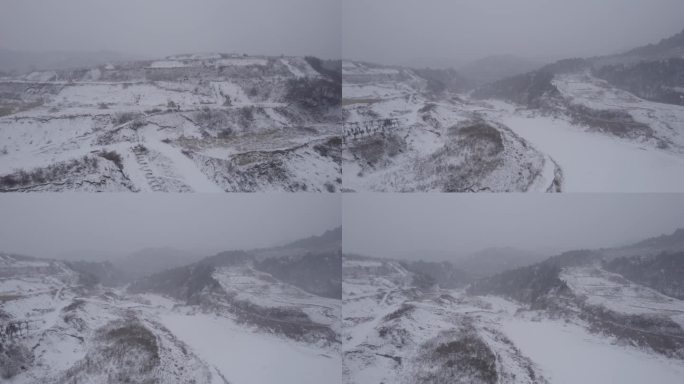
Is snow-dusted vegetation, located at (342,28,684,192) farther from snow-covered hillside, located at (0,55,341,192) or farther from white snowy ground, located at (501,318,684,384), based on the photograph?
white snowy ground, located at (501,318,684,384)

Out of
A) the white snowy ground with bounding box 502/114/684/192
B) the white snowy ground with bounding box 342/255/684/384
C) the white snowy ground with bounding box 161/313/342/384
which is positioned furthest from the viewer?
the white snowy ground with bounding box 161/313/342/384

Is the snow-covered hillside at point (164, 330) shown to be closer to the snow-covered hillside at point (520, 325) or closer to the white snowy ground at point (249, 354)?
the white snowy ground at point (249, 354)

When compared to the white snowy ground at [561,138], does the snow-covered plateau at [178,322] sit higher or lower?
lower

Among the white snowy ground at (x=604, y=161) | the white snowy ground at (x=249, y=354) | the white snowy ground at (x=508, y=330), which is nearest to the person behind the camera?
the white snowy ground at (x=604, y=161)

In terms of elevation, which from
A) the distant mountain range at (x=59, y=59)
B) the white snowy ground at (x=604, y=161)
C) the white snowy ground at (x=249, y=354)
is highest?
the distant mountain range at (x=59, y=59)

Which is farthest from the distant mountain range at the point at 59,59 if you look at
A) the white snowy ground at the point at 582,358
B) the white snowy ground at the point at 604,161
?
the white snowy ground at the point at 582,358

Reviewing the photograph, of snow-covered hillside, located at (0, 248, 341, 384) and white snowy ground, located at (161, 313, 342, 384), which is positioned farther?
white snowy ground, located at (161, 313, 342, 384)

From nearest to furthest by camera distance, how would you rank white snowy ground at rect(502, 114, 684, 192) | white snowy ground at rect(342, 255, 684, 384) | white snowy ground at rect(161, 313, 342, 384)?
white snowy ground at rect(502, 114, 684, 192), white snowy ground at rect(342, 255, 684, 384), white snowy ground at rect(161, 313, 342, 384)

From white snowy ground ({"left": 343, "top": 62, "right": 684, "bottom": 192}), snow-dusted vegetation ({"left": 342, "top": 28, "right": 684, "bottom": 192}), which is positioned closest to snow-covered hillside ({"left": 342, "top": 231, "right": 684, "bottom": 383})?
white snowy ground ({"left": 343, "top": 62, "right": 684, "bottom": 192})

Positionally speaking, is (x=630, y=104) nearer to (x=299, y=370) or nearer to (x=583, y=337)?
(x=583, y=337)
